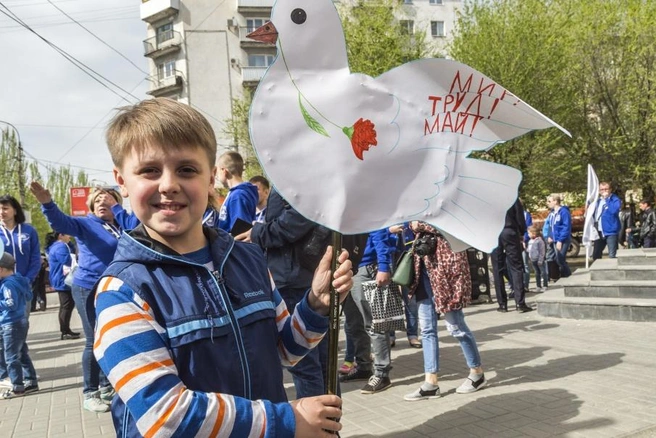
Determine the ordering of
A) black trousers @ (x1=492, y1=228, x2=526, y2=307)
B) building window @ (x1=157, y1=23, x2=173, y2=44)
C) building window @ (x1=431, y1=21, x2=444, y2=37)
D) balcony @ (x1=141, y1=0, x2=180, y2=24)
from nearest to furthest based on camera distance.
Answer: black trousers @ (x1=492, y1=228, x2=526, y2=307), balcony @ (x1=141, y1=0, x2=180, y2=24), building window @ (x1=157, y1=23, x2=173, y2=44), building window @ (x1=431, y1=21, x2=444, y2=37)

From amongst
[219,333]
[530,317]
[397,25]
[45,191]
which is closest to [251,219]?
[45,191]

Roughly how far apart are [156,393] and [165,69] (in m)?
47.5

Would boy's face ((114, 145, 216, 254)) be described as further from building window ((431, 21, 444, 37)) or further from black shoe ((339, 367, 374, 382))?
building window ((431, 21, 444, 37))

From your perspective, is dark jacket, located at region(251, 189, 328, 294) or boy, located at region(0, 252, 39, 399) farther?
boy, located at region(0, 252, 39, 399)

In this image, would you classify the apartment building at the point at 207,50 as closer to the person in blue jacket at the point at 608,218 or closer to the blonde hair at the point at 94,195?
the person in blue jacket at the point at 608,218

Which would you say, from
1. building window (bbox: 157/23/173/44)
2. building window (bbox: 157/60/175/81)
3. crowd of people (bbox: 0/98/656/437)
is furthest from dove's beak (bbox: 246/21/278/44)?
building window (bbox: 157/23/173/44)

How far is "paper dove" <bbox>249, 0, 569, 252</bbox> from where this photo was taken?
1863mm

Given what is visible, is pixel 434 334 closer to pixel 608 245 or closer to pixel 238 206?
pixel 238 206

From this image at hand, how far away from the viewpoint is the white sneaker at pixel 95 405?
5562 mm

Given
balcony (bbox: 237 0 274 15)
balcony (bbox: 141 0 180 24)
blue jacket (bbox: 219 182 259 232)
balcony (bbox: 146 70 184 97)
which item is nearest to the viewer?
blue jacket (bbox: 219 182 259 232)

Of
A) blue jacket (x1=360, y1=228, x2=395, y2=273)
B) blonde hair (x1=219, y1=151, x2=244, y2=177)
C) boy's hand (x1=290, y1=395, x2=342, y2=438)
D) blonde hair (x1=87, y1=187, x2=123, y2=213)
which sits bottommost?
boy's hand (x1=290, y1=395, x2=342, y2=438)

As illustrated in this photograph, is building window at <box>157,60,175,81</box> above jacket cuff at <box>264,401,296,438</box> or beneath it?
above

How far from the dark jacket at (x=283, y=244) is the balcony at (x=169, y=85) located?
1652 inches

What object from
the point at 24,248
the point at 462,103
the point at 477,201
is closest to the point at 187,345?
the point at 477,201
